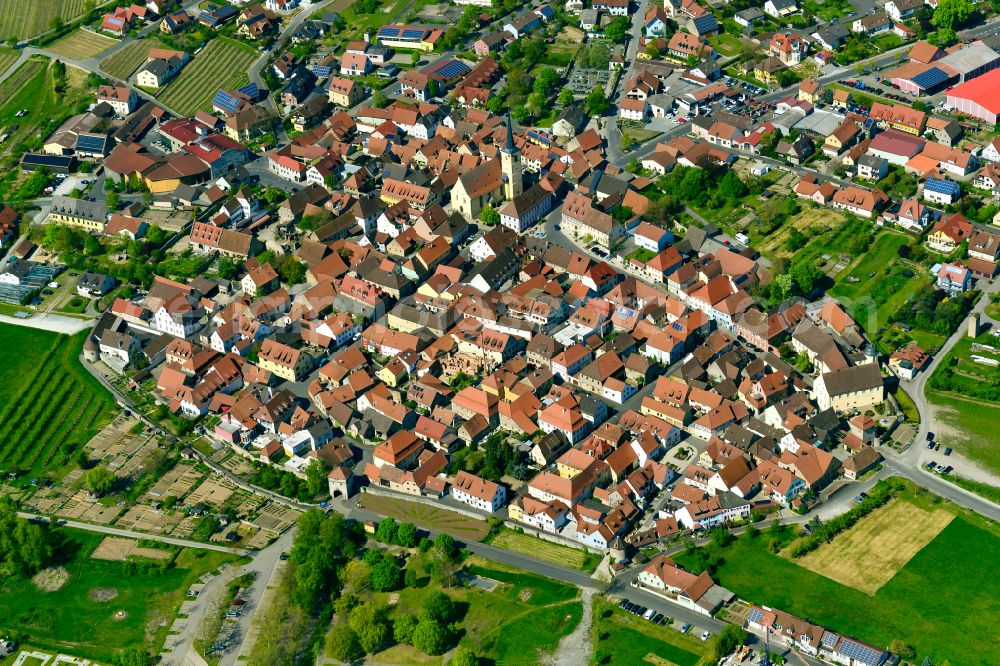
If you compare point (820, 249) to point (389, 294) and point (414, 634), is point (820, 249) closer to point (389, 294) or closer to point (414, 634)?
point (389, 294)

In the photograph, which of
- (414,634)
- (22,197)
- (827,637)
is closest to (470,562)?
(414,634)

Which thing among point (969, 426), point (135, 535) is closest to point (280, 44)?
point (135, 535)

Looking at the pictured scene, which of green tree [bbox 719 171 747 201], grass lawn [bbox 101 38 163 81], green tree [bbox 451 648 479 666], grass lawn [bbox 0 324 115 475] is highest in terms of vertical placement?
grass lawn [bbox 101 38 163 81]

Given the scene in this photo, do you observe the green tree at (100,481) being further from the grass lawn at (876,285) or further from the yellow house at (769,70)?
Result: the yellow house at (769,70)

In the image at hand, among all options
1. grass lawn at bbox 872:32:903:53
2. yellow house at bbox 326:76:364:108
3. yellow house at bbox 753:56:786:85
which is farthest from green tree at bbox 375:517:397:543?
grass lawn at bbox 872:32:903:53

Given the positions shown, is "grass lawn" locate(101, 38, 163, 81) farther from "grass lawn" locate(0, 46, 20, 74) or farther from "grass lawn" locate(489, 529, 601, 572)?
"grass lawn" locate(489, 529, 601, 572)

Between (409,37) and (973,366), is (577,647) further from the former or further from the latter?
(409,37)

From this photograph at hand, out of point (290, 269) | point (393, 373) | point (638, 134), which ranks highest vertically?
point (290, 269)
